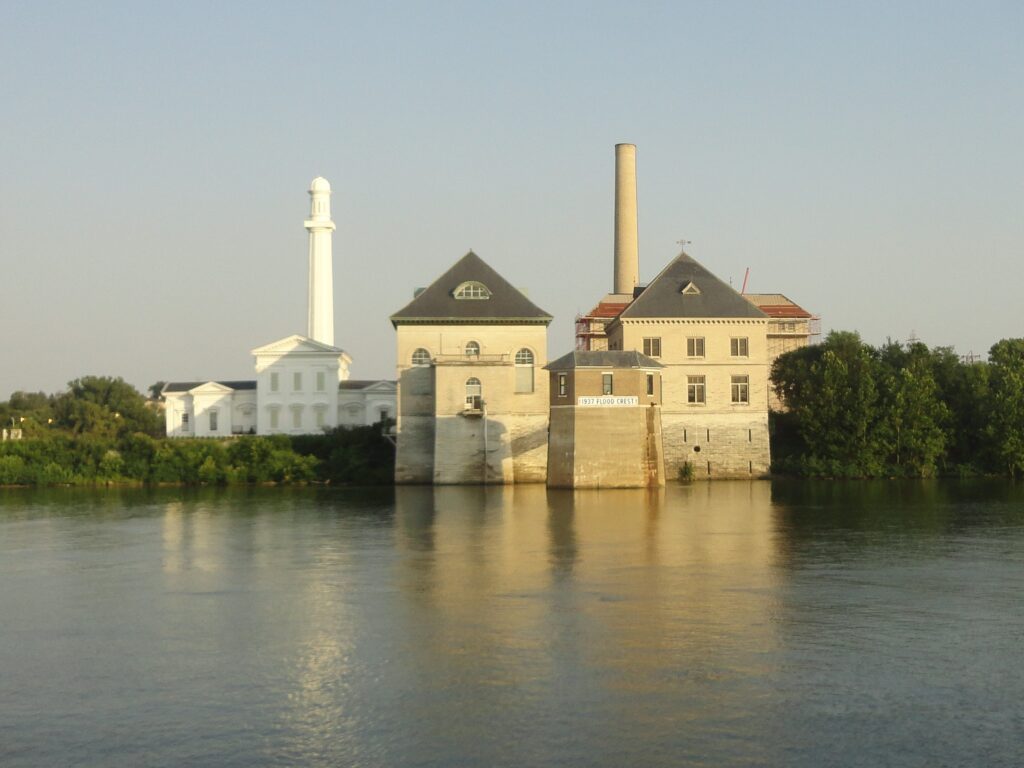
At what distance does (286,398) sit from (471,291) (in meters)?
14.9

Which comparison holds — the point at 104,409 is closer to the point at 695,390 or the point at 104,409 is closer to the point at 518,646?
the point at 695,390

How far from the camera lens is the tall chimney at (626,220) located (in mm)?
73375

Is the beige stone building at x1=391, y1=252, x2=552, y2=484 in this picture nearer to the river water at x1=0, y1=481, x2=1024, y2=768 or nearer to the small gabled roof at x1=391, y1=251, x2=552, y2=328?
the small gabled roof at x1=391, y1=251, x2=552, y2=328

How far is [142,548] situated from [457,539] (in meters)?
8.48

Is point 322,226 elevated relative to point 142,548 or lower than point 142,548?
elevated

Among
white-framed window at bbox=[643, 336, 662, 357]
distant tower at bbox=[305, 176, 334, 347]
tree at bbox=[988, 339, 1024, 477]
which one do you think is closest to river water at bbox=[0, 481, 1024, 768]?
white-framed window at bbox=[643, 336, 662, 357]

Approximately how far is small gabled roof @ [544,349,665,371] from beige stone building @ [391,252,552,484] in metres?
4.10

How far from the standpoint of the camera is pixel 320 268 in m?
73.8

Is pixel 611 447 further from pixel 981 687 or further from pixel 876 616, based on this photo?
pixel 981 687

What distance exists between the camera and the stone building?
1965 inches

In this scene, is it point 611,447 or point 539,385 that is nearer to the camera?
point 611,447

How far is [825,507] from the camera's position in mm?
41719

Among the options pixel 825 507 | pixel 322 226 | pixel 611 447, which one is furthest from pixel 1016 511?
pixel 322 226

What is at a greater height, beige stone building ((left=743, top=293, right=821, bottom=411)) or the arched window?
beige stone building ((left=743, top=293, right=821, bottom=411))
